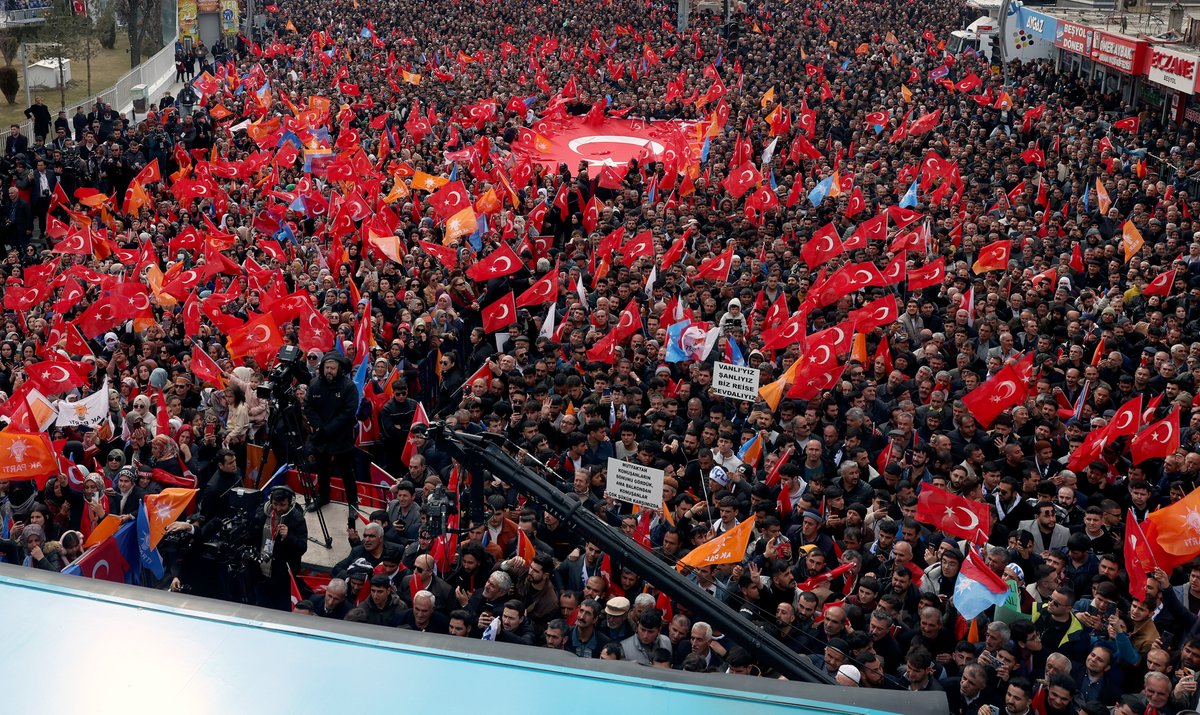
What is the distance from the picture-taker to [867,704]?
5.35 m

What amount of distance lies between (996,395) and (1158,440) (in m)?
1.52

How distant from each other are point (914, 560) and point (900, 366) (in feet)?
13.7

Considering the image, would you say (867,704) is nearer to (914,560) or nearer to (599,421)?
(914,560)

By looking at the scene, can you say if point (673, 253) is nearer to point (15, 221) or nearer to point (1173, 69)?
point (15, 221)

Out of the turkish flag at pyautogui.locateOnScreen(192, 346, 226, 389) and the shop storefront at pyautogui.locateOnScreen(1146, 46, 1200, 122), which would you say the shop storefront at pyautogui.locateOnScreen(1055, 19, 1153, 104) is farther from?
the turkish flag at pyautogui.locateOnScreen(192, 346, 226, 389)

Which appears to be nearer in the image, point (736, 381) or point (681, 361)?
point (736, 381)

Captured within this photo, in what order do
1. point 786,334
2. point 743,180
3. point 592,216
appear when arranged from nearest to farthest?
point 786,334 → point 592,216 → point 743,180

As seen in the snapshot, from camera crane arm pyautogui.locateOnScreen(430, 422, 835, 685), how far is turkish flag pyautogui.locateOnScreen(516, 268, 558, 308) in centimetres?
725

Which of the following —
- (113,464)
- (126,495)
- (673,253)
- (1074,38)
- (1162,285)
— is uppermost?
(1074,38)

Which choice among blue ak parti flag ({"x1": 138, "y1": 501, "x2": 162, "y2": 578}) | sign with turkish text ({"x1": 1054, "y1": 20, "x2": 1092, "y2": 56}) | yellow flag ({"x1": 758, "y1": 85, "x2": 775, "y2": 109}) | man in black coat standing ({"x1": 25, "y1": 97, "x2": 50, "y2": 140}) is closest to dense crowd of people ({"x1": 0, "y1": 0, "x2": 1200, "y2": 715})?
blue ak parti flag ({"x1": 138, "y1": 501, "x2": 162, "y2": 578})

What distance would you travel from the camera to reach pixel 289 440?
10844 mm

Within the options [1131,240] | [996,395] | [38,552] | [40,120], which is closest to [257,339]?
[38,552]

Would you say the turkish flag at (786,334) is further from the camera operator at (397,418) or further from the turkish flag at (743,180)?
the turkish flag at (743,180)

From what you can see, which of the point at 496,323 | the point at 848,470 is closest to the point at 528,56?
the point at 496,323
